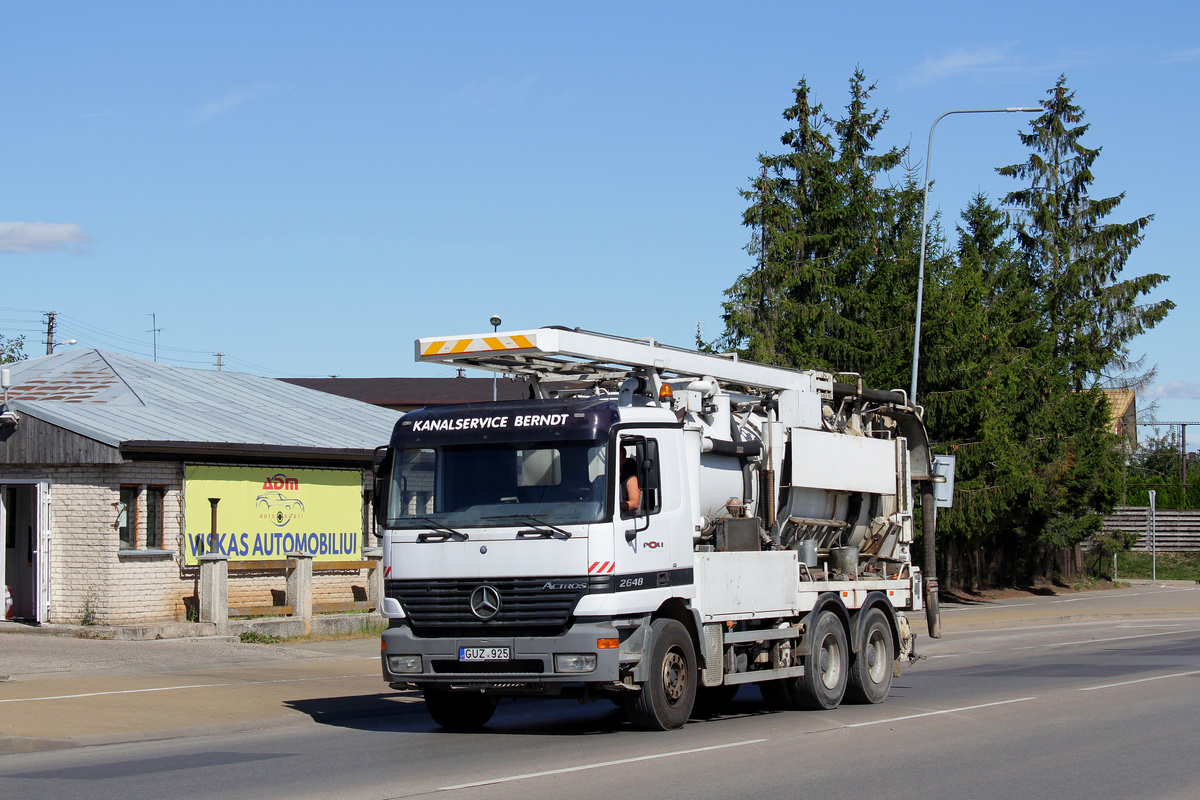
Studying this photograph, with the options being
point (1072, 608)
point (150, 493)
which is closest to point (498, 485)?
point (150, 493)

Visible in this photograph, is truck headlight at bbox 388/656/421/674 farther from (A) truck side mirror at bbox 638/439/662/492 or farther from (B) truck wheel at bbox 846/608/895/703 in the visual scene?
(B) truck wheel at bbox 846/608/895/703

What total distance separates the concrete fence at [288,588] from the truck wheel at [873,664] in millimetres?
9876

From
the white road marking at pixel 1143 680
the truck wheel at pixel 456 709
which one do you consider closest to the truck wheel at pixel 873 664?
the white road marking at pixel 1143 680

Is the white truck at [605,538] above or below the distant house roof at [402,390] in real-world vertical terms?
below

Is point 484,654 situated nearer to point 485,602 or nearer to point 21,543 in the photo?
point 485,602

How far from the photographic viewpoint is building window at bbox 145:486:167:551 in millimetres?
21328

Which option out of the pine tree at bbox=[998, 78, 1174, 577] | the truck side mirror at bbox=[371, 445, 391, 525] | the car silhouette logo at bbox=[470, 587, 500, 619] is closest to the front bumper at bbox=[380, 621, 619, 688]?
the car silhouette logo at bbox=[470, 587, 500, 619]

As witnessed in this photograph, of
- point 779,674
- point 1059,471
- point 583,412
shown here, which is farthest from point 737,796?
point 1059,471

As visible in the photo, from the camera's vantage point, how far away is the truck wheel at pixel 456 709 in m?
12.9

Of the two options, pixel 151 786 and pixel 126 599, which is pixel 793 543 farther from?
pixel 126 599

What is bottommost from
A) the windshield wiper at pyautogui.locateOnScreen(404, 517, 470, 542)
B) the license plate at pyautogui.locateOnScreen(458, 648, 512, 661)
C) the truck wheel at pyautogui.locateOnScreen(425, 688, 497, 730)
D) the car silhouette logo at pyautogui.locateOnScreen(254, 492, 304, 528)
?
the truck wheel at pyautogui.locateOnScreen(425, 688, 497, 730)

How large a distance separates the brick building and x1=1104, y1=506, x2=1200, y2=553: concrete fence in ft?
131

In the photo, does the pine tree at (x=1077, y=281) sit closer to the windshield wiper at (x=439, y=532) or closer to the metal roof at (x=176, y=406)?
the metal roof at (x=176, y=406)

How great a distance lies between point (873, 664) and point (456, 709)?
5137 mm
